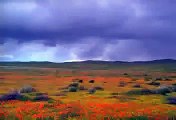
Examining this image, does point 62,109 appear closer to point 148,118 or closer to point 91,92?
point 148,118

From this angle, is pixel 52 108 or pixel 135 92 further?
pixel 135 92

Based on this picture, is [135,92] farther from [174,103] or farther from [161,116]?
[161,116]

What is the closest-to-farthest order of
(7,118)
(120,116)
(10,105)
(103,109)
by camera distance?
(7,118) < (120,116) < (103,109) < (10,105)

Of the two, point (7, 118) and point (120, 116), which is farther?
point (120, 116)

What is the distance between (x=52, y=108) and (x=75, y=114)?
491 centimetres

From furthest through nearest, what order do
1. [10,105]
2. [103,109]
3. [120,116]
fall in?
[10,105] < [103,109] < [120,116]

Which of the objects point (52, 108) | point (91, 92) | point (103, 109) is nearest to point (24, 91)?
point (91, 92)

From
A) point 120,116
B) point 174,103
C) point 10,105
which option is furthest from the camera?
point 174,103

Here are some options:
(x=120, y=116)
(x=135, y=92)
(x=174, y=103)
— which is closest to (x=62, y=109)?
(x=120, y=116)

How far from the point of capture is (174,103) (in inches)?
1518

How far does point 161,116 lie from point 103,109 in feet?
15.6

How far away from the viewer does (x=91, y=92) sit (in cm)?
5072

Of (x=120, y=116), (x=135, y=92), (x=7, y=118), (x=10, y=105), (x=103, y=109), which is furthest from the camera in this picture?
(x=135, y=92)

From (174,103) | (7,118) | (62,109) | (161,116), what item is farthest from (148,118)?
(174,103)
